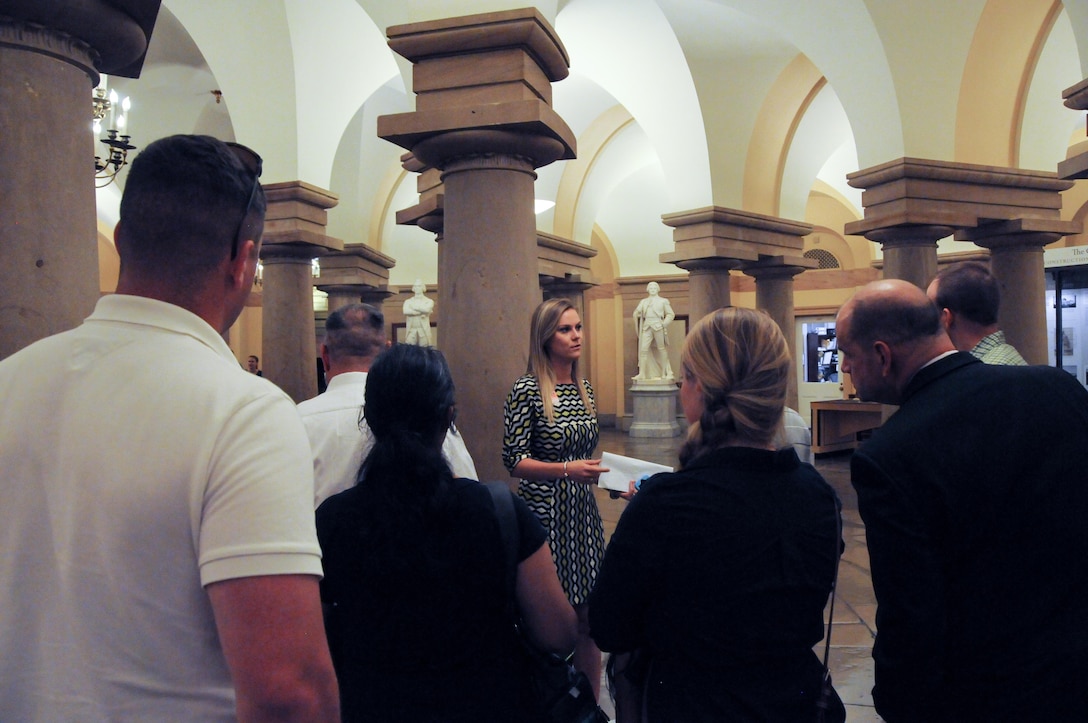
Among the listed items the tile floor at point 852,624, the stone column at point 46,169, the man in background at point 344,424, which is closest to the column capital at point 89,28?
the stone column at point 46,169

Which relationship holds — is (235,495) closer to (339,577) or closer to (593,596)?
(339,577)

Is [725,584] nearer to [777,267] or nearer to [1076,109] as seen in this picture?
[1076,109]

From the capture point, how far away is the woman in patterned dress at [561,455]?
2500mm

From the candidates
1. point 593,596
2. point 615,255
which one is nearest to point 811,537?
point 593,596

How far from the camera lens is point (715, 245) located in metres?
8.98

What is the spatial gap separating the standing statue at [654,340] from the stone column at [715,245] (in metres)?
4.84

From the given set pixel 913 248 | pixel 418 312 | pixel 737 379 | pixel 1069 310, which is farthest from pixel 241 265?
pixel 418 312

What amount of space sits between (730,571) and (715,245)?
8.05 m

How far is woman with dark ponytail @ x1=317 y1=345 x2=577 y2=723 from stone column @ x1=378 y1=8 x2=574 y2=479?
2.04m

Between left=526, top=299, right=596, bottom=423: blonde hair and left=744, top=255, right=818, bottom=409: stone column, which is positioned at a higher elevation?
left=744, top=255, right=818, bottom=409: stone column

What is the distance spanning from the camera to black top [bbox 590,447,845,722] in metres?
1.30

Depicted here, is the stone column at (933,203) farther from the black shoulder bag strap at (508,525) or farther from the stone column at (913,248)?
the black shoulder bag strap at (508,525)

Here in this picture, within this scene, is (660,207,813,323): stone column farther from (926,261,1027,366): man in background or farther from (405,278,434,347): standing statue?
(926,261,1027,366): man in background

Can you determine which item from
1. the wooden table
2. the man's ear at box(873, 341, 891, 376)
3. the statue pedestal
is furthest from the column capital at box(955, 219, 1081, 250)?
the statue pedestal
